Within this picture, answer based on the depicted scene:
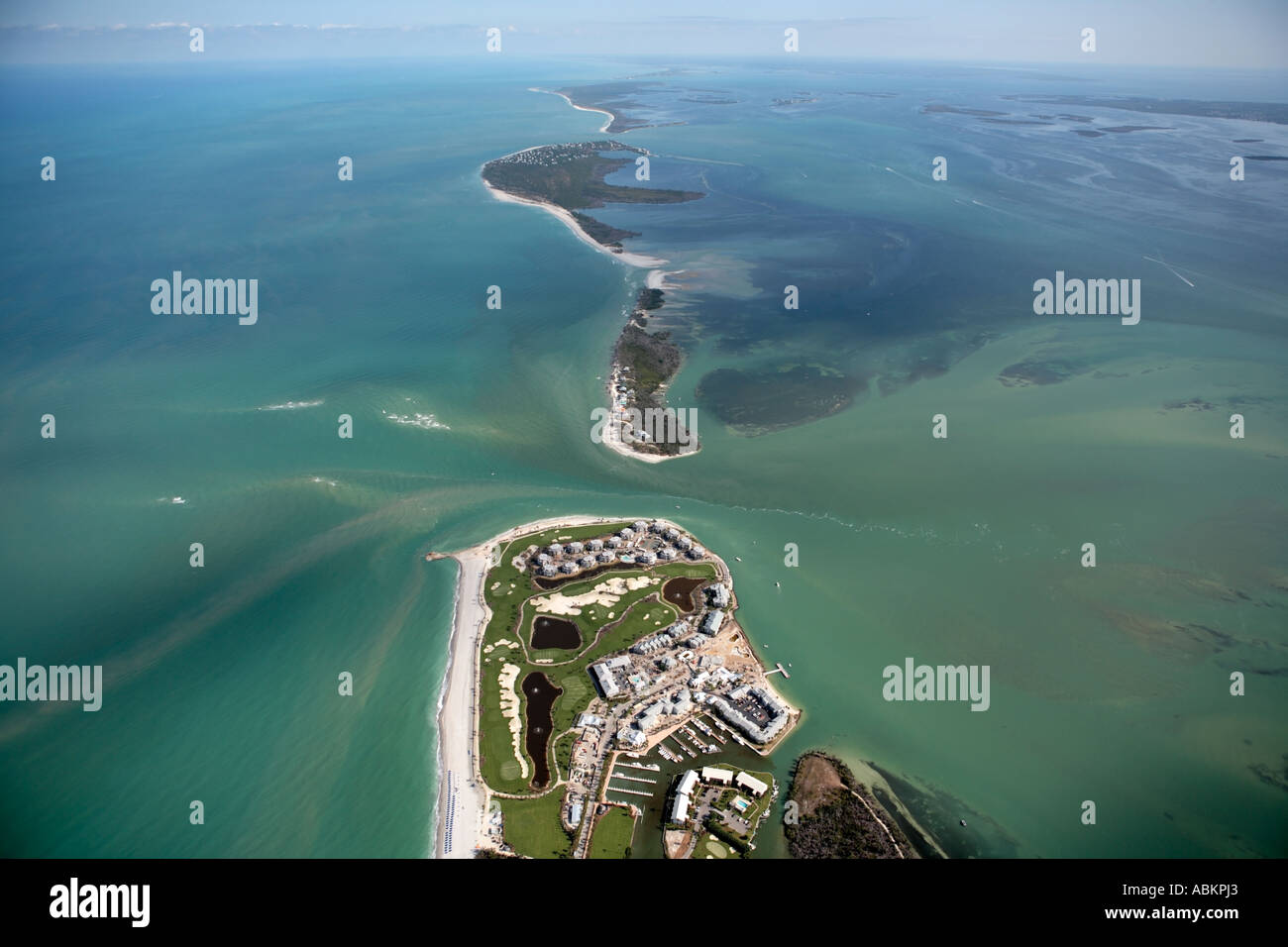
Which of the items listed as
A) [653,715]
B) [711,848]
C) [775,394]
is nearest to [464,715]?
[653,715]

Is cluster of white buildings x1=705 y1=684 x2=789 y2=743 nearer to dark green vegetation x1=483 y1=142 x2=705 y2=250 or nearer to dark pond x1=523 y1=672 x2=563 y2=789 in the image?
dark pond x1=523 y1=672 x2=563 y2=789

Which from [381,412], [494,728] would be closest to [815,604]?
[494,728]

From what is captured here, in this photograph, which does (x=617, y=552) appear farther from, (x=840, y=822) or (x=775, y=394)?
(x=775, y=394)

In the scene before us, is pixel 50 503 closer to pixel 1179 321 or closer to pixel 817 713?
pixel 817 713

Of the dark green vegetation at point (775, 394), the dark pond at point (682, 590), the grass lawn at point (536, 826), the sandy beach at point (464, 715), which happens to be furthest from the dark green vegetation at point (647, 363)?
the grass lawn at point (536, 826)

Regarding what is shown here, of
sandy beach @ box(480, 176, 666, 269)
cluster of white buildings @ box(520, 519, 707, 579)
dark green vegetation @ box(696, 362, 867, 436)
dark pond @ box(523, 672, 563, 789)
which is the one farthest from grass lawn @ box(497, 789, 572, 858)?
sandy beach @ box(480, 176, 666, 269)

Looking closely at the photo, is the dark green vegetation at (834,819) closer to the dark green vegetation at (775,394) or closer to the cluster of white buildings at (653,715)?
the cluster of white buildings at (653,715)

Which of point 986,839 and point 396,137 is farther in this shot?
point 396,137
